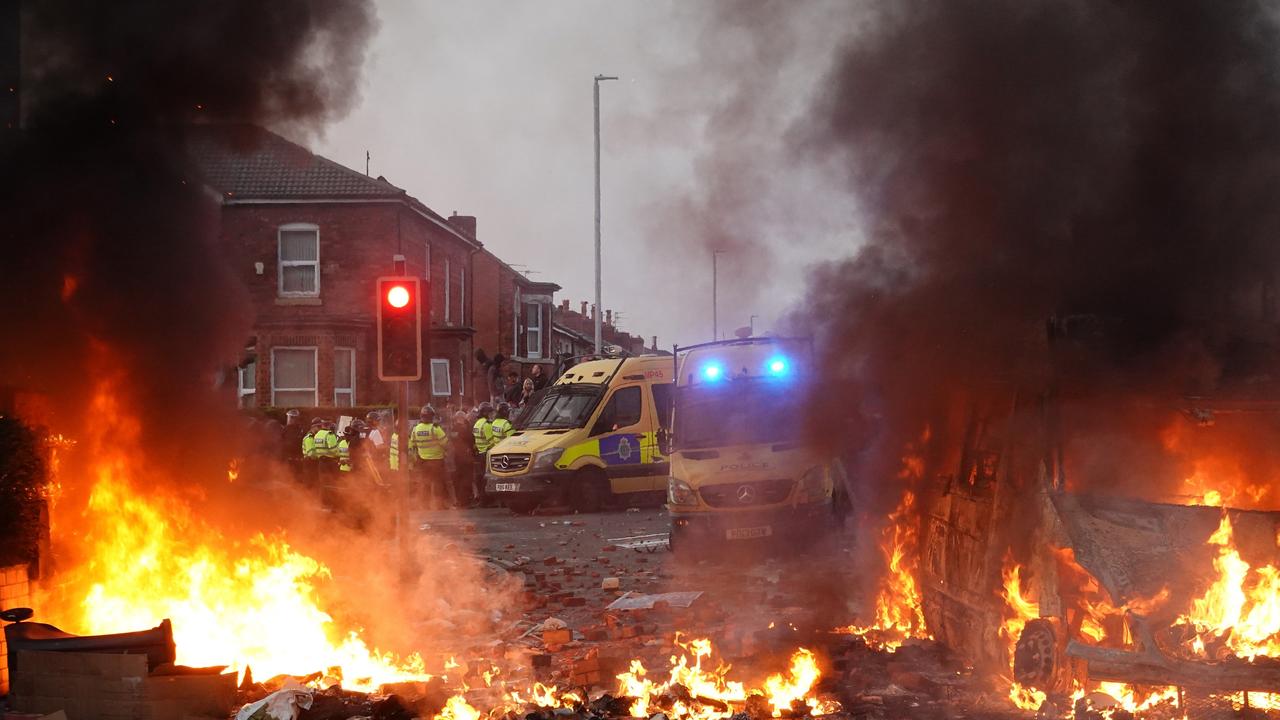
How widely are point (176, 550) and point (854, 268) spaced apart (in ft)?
19.4

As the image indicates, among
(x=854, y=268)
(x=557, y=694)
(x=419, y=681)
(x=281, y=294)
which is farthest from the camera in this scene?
(x=281, y=294)

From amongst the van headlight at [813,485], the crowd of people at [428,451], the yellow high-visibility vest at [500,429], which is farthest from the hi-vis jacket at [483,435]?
the van headlight at [813,485]

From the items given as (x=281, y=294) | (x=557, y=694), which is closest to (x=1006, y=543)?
(x=557, y=694)

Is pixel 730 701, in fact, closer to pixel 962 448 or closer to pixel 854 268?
pixel 962 448

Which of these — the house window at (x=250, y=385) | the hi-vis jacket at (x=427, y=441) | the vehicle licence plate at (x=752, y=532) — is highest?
the house window at (x=250, y=385)

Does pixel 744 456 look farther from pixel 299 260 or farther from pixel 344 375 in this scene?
pixel 299 260

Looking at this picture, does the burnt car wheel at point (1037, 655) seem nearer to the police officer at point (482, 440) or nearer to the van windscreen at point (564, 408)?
the van windscreen at point (564, 408)

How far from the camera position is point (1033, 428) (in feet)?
20.1

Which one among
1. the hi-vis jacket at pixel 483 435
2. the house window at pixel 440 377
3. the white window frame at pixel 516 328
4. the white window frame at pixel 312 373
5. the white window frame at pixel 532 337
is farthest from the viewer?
the white window frame at pixel 532 337

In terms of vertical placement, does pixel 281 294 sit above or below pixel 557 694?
Answer: above

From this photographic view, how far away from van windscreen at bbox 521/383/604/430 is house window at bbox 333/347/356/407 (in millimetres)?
9991

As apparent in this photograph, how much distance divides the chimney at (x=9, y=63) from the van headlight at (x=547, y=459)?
36.5ft

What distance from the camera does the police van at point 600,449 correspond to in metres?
17.7

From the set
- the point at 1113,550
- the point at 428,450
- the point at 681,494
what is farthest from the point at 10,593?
the point at 428,450
